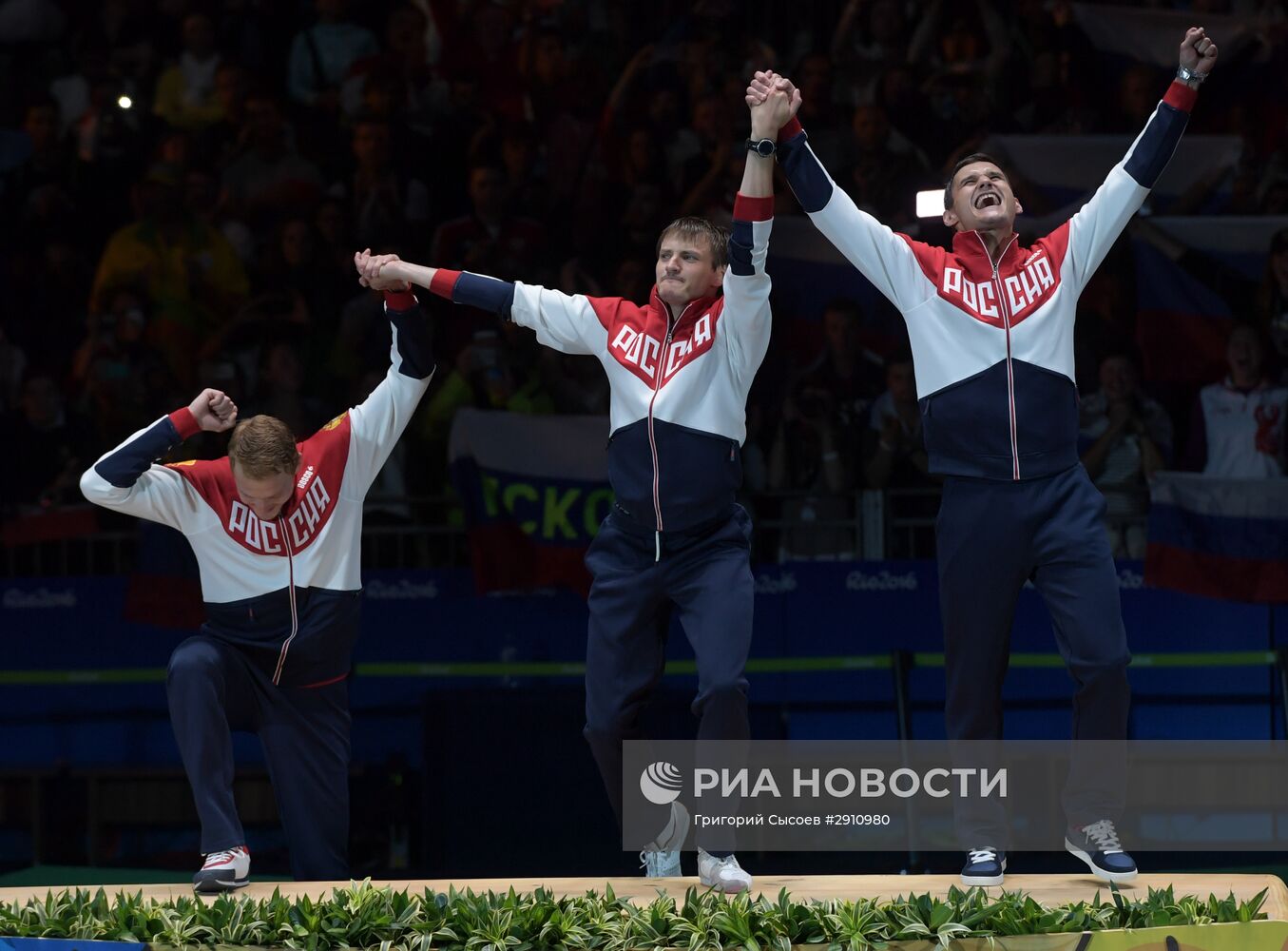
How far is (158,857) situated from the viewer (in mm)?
7605

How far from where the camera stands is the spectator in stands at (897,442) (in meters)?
7.99

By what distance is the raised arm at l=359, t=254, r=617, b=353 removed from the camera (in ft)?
16.9

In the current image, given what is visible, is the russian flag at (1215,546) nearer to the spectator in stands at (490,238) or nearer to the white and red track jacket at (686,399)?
the white and red track jacket at (686,399)

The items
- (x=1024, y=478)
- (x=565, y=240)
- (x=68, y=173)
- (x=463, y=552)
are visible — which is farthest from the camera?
(x=68, y=173)

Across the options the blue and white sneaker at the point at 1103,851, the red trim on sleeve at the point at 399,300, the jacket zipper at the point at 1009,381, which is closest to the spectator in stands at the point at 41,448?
the red trim on sleeve at the point at 399,300

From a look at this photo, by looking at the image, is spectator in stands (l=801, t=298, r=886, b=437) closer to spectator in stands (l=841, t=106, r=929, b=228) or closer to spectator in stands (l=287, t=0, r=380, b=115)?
spectator in stands (l=841, t=106, r=929, b=228)

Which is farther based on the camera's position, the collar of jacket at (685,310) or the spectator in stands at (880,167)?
the spectator in stands at (880,167)

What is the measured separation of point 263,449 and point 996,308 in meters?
2.22

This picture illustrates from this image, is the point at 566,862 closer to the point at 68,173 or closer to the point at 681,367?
the point at 681,367

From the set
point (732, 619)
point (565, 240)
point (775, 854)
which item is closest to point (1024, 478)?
point (732, 619)

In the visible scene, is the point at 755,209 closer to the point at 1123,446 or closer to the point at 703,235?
the point at 703,235

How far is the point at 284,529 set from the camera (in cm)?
537

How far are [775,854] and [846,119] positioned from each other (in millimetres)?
3974

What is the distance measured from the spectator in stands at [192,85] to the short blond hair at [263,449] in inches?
197
